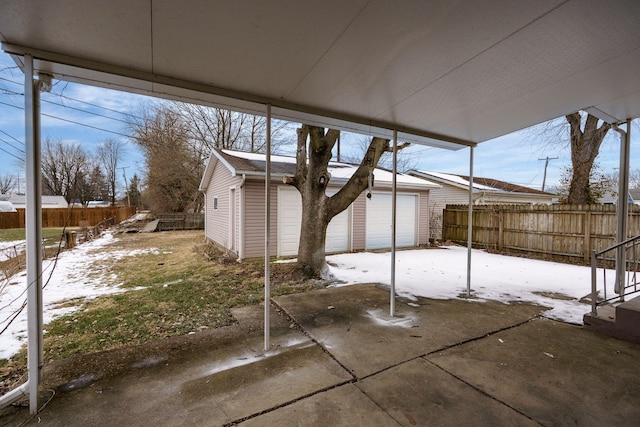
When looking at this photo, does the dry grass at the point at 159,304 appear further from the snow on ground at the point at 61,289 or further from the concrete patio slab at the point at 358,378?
the concrete patio slab at the point at 358,378

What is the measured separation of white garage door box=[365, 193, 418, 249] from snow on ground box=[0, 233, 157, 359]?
24.3ft

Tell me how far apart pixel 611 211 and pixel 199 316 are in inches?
400

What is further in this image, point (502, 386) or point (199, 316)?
point (199, 316)

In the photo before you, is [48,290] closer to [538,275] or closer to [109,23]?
[109,23]

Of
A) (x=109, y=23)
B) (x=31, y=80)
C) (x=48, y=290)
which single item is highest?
(x=109, y=23)

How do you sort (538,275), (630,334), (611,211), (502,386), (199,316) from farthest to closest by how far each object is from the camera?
1. (611,211)
2. (538,275)
3. (199,316)
4. (630,334)
5. (502,386)

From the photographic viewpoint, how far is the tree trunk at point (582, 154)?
29.5ft

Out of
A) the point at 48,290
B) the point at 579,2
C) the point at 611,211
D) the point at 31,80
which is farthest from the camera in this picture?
the point at 611,211

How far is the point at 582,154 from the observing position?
9.16 meters

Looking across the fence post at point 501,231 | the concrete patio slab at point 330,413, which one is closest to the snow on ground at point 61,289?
the concrete patio slab at point 330,413

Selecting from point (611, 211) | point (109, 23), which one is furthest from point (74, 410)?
point (611, 211)

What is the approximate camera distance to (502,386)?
2.23 m

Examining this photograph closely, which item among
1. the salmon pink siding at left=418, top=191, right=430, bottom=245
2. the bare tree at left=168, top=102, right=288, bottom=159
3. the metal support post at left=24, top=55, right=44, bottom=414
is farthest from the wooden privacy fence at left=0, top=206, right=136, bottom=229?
the metal support post at left=24, top=55, right=44, bottom=414

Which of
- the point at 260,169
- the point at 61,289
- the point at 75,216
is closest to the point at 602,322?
the point at 260,169
